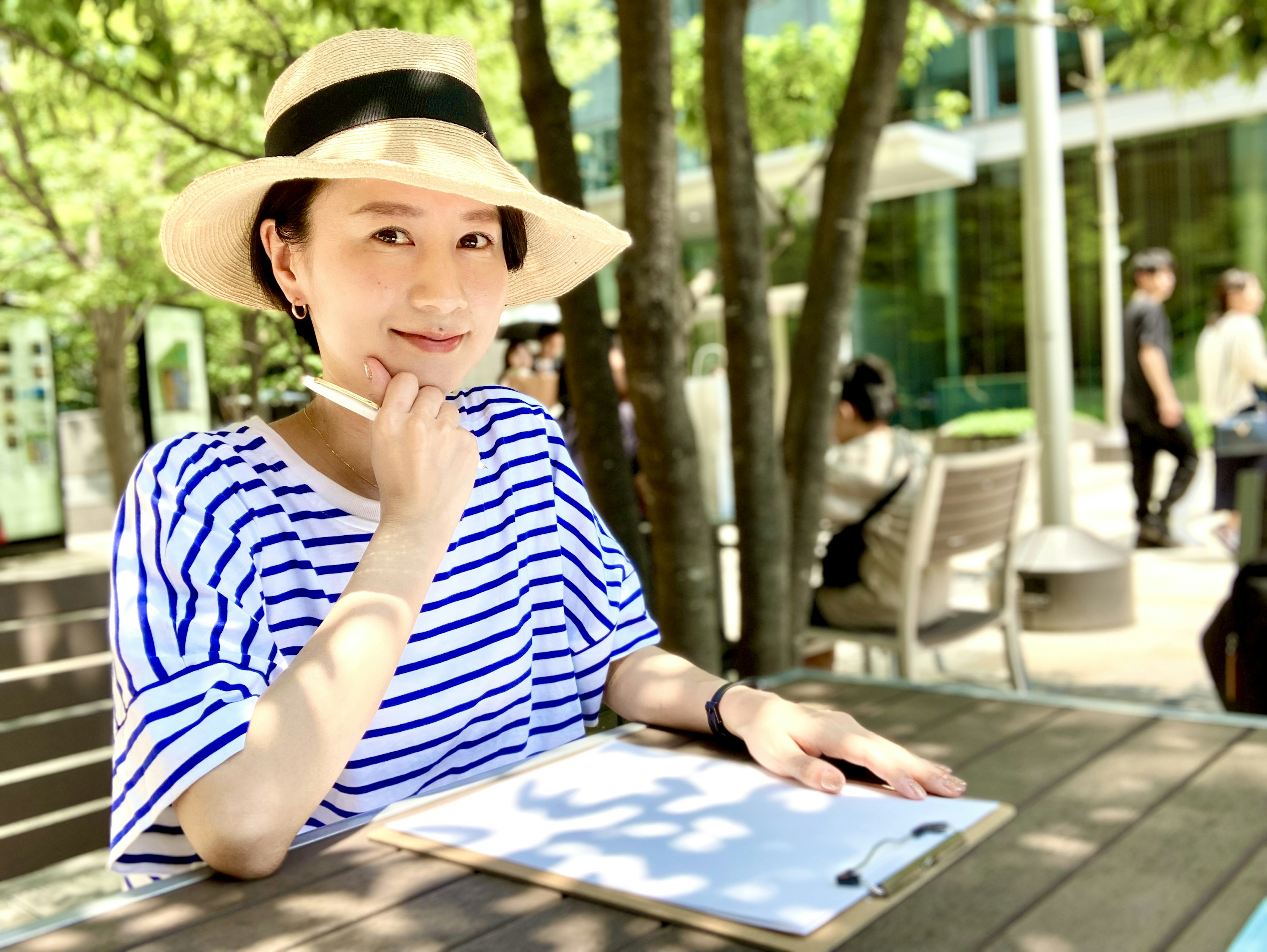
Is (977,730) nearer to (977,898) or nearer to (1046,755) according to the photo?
(1046,755)

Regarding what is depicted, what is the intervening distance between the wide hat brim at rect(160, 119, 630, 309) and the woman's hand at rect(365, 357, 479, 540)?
0.86ft

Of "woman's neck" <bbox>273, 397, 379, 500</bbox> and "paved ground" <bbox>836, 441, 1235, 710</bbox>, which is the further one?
"paved ground" <bbox>836, 441, 1235, 710</bbox>

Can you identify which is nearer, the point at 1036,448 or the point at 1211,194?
the point at 1036,448

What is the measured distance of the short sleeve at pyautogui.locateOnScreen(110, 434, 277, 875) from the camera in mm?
1282

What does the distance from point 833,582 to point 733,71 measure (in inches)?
78.6

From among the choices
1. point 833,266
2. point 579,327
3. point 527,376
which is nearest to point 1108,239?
point 527,376

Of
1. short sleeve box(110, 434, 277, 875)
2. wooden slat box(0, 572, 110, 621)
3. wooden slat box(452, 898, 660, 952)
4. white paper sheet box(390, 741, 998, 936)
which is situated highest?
Result: short sleeve box(110, 434, 277, 875)

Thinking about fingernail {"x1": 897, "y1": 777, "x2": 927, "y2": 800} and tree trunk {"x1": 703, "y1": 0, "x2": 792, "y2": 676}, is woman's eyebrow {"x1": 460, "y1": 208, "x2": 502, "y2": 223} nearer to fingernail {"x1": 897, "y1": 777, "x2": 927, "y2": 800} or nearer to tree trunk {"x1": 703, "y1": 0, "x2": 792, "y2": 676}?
fingernail {"x1": 897, "y1": 777, "x2": 927, "y2": 800}

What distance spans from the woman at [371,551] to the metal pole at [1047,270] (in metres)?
5.09

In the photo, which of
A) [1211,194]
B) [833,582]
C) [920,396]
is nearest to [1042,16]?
[833,582]

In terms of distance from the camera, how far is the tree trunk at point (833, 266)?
372 centimetres

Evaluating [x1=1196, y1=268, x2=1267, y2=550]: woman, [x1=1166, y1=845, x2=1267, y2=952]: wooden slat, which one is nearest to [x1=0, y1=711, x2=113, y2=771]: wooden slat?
[x1=1166, y1=845, x2=1267, y2=952]: wooden slat

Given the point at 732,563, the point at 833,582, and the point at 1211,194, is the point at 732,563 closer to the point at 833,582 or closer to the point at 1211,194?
the point at 833,582

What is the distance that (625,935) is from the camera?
1.13 meters
